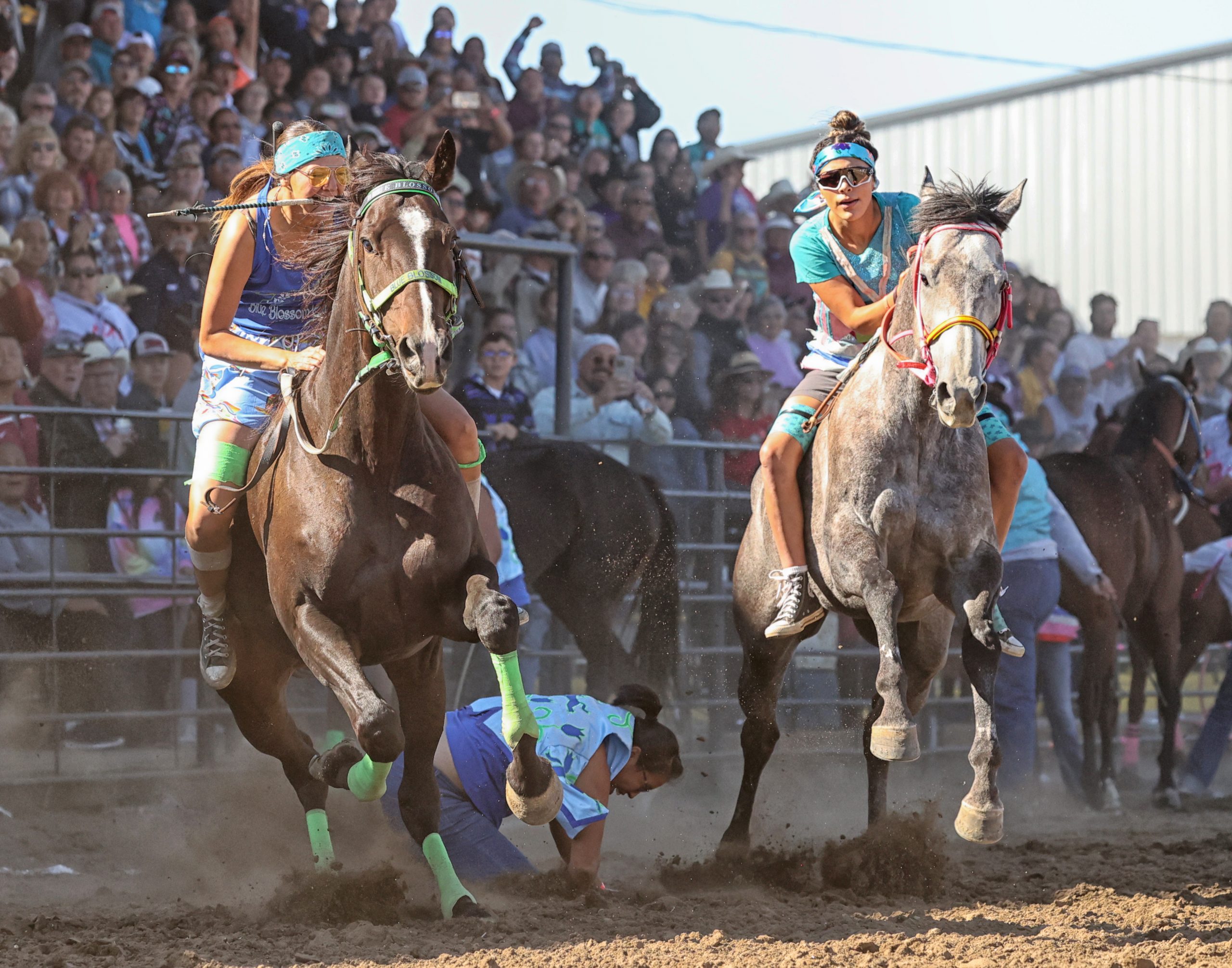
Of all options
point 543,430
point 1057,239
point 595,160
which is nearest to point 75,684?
point 543,430

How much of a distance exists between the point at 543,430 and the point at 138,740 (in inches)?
125

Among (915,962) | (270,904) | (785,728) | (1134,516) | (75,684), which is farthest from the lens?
(1134,516)

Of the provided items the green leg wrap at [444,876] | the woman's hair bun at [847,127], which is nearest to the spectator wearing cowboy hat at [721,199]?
the woman's hair bun at [847,127]

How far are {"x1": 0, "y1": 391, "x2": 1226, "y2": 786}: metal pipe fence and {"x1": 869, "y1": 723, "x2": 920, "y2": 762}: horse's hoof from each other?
3646mm

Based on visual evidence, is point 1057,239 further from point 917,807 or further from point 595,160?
point 917,807

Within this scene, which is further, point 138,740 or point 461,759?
point 138,740

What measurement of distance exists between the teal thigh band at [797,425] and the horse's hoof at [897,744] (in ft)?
4.45

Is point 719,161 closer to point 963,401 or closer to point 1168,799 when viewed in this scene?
point 1168,799

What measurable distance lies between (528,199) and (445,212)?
4699mm

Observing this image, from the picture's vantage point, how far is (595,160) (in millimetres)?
11281

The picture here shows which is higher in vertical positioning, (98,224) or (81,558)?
(98,224)

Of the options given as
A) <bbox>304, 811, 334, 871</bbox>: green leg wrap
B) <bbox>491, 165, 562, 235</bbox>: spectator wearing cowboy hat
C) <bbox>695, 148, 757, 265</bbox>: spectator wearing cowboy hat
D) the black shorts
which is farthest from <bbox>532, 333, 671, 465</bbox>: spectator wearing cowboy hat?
<bbox>304, 811, 334, 871</bbox>: green leg wrap

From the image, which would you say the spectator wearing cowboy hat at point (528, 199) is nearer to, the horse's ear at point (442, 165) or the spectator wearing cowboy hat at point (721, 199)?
the spectator wearing cowboy hat at point (721, 199)

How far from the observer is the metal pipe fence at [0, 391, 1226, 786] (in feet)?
23.7
